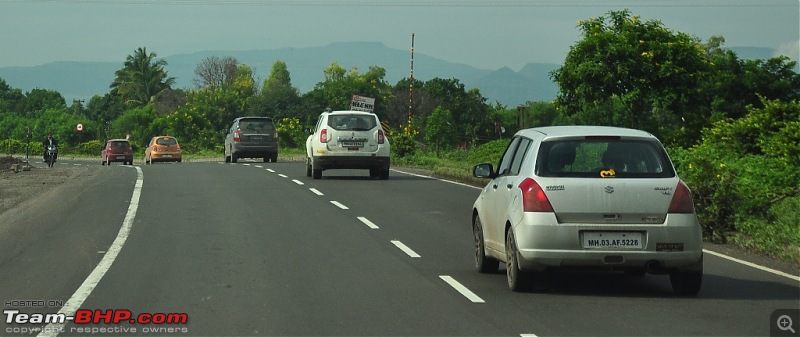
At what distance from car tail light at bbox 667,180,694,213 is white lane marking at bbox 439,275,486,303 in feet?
6.22

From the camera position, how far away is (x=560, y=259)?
1083 cm

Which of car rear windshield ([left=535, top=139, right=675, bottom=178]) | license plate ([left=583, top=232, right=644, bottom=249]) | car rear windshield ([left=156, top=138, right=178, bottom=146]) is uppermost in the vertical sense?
car rear windshield ([left=535, top=139, right=675, bottom=178])

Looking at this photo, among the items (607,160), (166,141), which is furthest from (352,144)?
(166,141)

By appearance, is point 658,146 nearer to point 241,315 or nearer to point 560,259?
point 560,259

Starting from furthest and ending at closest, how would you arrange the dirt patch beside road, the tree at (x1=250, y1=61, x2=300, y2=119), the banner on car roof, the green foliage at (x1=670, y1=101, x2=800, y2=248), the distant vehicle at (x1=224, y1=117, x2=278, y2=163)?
the tree at (x1=250, y1=61, x2=300, y2=119), the banner on car roof, the distant vehicle at (x1=224, y1=117, x2=278, y2=163), the dirt patch beside road, the green foliage at (x1=670, y1=101, x2=800, y2=248)

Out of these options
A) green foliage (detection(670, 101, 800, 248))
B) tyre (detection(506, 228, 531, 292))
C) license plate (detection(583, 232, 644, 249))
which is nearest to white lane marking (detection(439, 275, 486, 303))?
tyre (detection(506, 228, 531, 292))

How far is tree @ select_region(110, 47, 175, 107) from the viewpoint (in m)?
143

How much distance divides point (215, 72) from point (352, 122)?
5487 inches

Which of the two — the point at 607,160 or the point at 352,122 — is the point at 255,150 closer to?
the point at 352,122

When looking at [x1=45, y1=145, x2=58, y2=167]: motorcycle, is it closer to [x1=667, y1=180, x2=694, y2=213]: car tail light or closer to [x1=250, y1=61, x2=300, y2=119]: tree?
[x1=667, y1=180, x2=694, y2=213]: car tail light

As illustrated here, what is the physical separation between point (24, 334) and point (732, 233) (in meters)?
11.0

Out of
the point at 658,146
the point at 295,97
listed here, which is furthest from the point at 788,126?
the point at 295,97

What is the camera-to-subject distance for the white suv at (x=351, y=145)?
3009 centimetres

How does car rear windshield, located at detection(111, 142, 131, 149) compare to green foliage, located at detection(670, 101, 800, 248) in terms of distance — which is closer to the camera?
green foliage, located at detection(670, 101, 800, 248)
